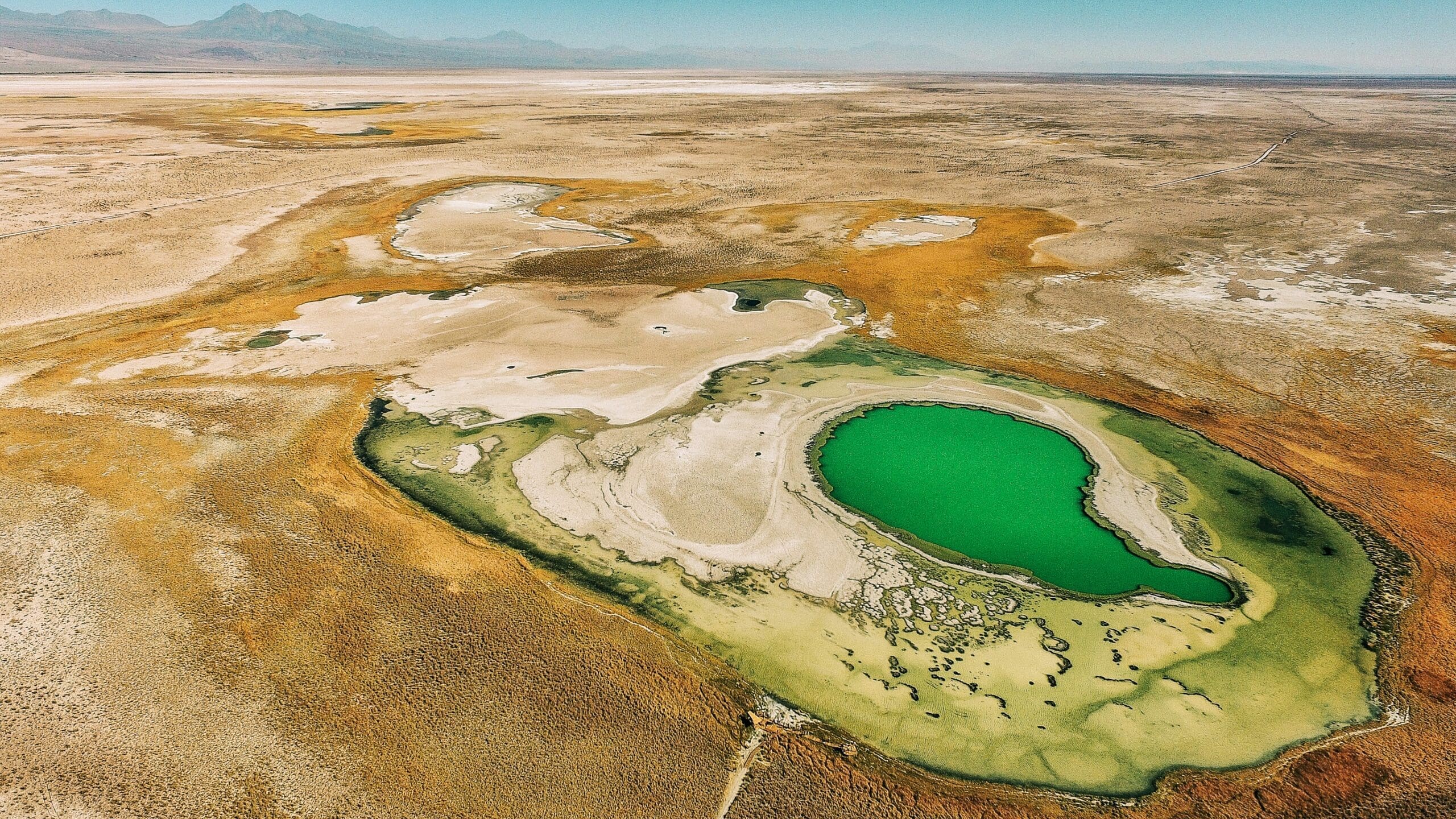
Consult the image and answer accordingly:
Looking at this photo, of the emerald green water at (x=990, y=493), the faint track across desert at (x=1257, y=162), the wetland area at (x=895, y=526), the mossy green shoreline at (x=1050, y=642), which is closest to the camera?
the mossy green shoreline at (x=1050, y=642)

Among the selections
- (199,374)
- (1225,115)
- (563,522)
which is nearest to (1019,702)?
(563,522)

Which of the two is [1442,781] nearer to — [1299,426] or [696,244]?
[1299,426]

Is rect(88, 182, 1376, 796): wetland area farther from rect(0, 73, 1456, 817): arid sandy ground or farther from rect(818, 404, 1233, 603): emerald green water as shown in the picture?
rect(0, 73, 1456, 817): arid sandy ground

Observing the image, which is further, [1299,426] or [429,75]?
[429,75]

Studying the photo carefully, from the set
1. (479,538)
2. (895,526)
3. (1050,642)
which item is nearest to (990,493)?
(895,526)

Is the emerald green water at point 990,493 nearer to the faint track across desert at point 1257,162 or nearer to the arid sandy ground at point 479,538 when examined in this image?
the arid sandy ground at point 479,538

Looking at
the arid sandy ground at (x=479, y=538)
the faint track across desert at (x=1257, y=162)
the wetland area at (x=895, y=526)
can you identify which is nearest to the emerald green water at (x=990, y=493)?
the wetland area at (x=895, y=526)
